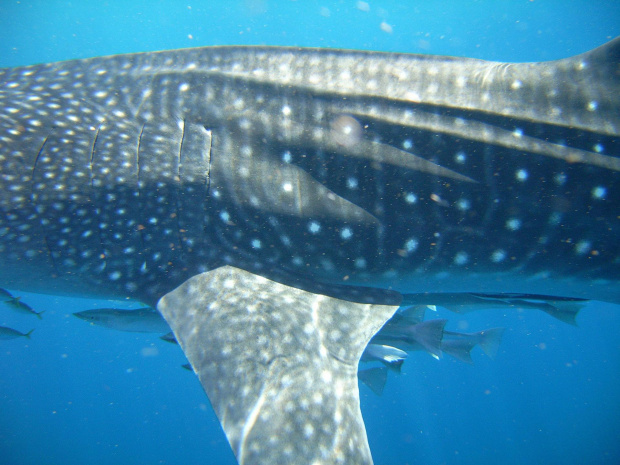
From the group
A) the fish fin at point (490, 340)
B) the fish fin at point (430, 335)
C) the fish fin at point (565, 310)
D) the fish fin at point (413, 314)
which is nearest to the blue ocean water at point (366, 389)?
the fish fin at point (490, 340)

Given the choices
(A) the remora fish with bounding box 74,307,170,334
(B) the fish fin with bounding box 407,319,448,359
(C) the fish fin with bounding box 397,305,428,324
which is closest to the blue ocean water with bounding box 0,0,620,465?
(C) the fish fin with bounding box 397,305,428,324

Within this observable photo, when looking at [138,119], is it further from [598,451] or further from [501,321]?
[598,451]

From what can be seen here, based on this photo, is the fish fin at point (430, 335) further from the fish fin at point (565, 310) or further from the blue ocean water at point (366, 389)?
the blue ocean water at point (366, 389)

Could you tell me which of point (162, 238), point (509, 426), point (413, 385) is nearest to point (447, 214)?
point (162, 238)

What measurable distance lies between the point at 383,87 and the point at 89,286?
110 inches

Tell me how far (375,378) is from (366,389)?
36634mm

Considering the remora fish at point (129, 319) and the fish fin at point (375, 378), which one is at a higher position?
the remora fish at point (129, 319)

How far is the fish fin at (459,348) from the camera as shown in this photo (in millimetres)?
5577

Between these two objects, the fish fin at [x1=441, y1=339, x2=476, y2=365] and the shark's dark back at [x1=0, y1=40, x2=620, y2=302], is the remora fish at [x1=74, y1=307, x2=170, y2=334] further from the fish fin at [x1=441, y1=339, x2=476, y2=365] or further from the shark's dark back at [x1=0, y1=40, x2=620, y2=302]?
the fish fin at [x1=441, y1=339, x2=476, y2=365]

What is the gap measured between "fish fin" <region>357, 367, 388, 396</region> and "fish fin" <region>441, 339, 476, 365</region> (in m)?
1.06

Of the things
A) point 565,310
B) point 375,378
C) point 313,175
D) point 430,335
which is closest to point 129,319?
point 313,175

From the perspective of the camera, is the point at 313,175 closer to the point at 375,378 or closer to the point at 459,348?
the point at 375,378

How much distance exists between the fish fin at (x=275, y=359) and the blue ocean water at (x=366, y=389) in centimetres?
4218

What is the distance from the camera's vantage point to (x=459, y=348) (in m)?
5.78
